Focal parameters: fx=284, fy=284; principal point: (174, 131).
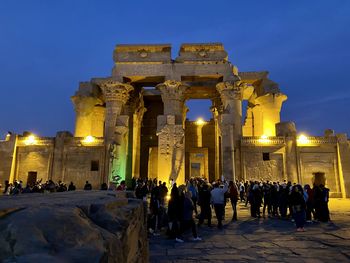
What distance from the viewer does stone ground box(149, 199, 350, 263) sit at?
5.61 m

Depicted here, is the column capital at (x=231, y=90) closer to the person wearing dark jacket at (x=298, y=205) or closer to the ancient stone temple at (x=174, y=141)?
the ancient stone temple at (x=174, y=141)

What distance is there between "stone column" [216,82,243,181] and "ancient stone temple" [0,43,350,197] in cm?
7

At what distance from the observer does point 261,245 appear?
6.75 m

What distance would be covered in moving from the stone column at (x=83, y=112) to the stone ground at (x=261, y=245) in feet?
59.1

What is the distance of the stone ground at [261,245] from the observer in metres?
5.61

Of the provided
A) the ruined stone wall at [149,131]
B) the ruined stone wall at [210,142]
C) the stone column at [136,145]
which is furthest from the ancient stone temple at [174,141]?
the ruined stone wall at [149,131]

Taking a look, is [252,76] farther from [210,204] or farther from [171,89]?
[210,204]

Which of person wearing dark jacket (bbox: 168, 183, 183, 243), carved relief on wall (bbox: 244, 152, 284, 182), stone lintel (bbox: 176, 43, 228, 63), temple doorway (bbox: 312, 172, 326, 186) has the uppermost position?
stone lintel (bbox: 176, 43, 228, 63)

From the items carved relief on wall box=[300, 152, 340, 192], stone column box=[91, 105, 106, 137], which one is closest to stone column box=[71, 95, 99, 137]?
stone column box=[91, 105, 106, 137]

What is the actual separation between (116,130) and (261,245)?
16209mm

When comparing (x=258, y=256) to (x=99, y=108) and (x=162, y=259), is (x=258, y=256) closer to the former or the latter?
(x=162, y=259)

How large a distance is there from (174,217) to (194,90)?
19927mm

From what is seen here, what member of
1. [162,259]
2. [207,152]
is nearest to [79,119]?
[207,152]

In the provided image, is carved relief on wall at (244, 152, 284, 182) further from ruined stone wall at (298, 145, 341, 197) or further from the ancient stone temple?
ruined stone wall at (298, 145, 341, 197)
